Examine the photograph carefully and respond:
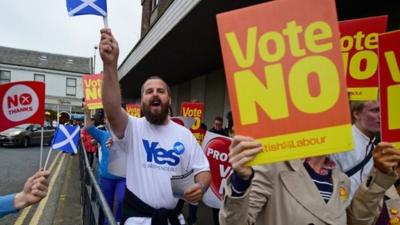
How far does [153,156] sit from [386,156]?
1449mm

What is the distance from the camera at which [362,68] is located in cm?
333

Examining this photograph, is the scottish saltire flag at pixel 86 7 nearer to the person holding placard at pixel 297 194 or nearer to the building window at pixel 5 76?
the person holding placard at pixel 297 194

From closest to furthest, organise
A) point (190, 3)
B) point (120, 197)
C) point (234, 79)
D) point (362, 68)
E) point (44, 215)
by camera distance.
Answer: point (234, 79) < point (362, 68) < point (120, 197) < point (44, 215) < point (190, 3)

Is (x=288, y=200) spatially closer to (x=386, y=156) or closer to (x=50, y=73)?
(x=386, y=156)

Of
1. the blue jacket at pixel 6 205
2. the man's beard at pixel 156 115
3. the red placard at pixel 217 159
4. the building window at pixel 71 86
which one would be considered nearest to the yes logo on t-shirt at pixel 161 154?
the man's beard at pixel 156 115

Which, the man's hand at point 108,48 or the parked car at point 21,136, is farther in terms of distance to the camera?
the parked car at point 21,136

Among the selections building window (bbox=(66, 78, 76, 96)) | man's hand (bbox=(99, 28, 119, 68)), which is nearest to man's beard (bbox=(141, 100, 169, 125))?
man's hand (bbox=(99, 28, 119, 68))

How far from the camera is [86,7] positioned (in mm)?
2973

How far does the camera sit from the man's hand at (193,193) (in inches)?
106

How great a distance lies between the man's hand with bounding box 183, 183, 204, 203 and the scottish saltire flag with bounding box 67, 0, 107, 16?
4.31 ft

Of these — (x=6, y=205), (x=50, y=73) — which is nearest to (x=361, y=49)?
(x=6, y=205)

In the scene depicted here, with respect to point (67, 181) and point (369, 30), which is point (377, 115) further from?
point (67, 181)

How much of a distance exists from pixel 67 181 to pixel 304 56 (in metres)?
9.83

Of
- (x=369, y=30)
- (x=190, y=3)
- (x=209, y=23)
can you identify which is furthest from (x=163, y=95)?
(x=209, y=23)
